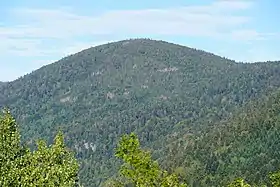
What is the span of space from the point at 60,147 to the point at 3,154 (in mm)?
3943

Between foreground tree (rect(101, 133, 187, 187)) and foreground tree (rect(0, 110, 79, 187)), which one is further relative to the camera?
foreground tree (rect(101, 133, 187, 187))

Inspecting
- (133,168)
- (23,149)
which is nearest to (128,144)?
(133,168)

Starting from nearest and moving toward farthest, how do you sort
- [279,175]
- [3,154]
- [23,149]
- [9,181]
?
[9,181]
[3,154]
[23,149]
[279,175]

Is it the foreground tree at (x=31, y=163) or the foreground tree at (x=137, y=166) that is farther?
the foreground tree at (x=137, y=166)

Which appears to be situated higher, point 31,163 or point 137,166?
point 31,163

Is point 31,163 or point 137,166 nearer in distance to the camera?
point 31,163

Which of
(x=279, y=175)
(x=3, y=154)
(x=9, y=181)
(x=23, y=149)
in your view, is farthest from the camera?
(x=279, y=175)

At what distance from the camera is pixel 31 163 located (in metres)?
33.0

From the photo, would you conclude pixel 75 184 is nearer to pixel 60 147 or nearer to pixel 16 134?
pixel 60 147

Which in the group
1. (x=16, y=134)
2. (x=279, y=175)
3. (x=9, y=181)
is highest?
(x=16, y=134)

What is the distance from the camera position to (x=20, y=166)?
32594mm

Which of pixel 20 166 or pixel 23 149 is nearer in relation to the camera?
pixel 20 166

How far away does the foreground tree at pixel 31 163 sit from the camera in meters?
30.5

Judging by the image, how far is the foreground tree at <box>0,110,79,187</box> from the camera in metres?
30.5
